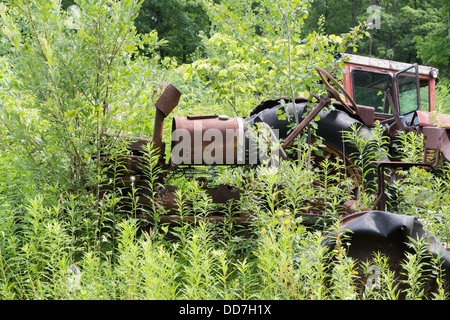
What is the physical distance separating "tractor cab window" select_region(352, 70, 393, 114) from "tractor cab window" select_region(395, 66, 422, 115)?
0.61ft

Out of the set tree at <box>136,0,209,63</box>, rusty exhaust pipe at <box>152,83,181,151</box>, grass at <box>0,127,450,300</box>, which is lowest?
grass at <box>0,127,450,300</box>

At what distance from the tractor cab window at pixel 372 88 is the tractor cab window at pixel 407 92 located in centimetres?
19

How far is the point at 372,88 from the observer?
7734mm

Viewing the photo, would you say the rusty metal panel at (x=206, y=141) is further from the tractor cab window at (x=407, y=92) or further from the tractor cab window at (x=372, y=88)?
the tractor cab window at (x=407, y=92)

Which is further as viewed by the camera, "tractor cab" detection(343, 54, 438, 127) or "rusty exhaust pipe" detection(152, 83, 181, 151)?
"tractor cab" detection(343, 54, 438, 127)

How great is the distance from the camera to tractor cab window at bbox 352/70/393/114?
7660 mm

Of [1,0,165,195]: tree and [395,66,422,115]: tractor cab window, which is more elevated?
[395,66,422,115]: tractor cab window

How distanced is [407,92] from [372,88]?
1.83 feet

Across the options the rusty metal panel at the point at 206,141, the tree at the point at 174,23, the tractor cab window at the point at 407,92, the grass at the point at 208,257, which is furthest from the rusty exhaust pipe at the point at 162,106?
the tree at the point at 174,23

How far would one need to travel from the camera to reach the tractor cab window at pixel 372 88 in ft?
25.1

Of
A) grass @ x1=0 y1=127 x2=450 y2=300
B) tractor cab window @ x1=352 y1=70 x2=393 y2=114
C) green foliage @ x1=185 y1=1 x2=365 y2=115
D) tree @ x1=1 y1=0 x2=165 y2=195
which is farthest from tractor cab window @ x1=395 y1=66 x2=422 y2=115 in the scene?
tree @ x1=1 y1=0 x2=165 y2=195

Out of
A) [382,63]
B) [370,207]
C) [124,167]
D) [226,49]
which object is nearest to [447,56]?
[382,63]

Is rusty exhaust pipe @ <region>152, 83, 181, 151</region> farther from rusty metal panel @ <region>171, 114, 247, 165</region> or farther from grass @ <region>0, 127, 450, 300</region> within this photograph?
grass @ <region>0, 127, 450, 300</region>

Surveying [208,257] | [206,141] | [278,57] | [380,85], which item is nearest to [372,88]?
[380,85]
